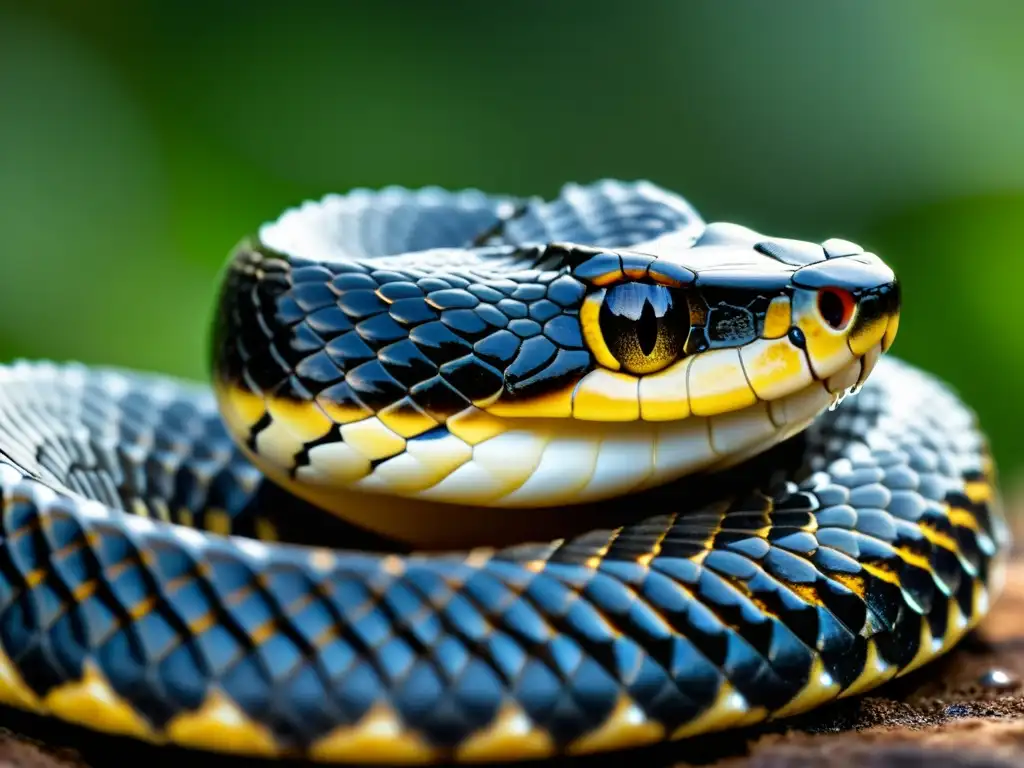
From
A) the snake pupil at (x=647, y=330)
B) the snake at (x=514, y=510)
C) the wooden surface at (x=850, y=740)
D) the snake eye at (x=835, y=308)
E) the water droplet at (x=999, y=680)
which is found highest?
the snake eye at (x=835, y=308)

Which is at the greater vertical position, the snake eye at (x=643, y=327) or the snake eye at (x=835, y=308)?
the snake eye at (x=835, y=308)

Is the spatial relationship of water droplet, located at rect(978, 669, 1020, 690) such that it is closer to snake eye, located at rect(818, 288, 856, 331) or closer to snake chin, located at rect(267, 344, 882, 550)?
snake chin, located at rect(267, 344, 882, 550)

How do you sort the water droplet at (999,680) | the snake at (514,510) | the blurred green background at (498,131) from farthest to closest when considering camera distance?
the blurred green background at (498,131) → the water droplet at (999,680) → the snake at (514,510)

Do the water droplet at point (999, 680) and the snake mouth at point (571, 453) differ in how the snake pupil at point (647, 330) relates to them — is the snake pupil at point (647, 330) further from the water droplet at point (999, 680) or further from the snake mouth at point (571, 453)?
the water droplet at point (999, 680)

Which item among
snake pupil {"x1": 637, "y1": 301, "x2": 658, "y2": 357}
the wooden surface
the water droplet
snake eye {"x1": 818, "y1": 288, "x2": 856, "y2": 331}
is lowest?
the water droplet

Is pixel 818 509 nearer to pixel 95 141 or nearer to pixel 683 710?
pixel 683 710

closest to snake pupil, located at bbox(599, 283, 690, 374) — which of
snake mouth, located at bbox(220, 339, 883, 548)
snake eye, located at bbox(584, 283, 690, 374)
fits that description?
snake eye, located at bbox(584, 283, 690, 374)

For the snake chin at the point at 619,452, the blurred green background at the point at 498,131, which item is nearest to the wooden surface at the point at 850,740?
the snake chin at the point at 619,452
